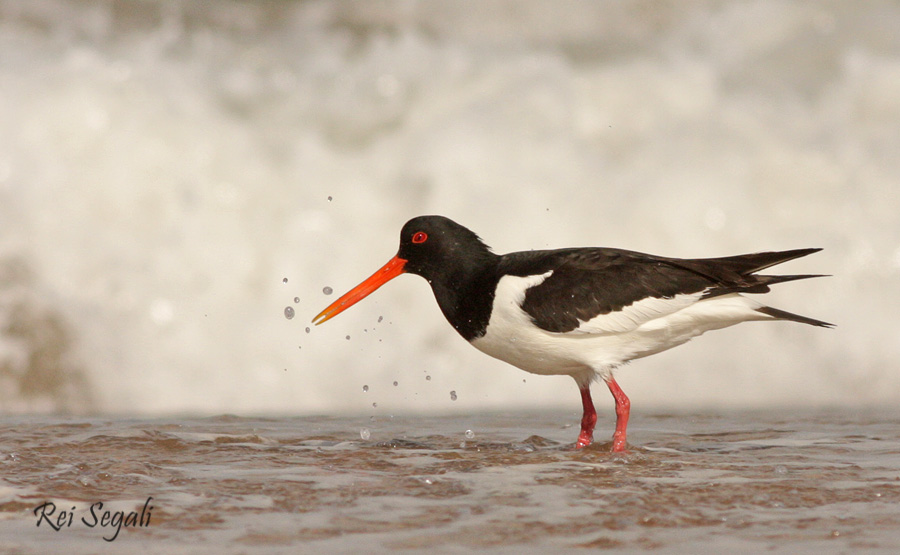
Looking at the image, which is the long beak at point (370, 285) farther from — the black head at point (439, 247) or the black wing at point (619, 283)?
the black wing at point (619, 283)

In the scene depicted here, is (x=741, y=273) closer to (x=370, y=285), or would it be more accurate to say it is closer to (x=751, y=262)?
(x=751, y=262)

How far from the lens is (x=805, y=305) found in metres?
8.29

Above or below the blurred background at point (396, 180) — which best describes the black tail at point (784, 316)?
below

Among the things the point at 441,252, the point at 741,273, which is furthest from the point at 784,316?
the point at 441,252

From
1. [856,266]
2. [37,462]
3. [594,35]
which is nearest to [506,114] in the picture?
[594,35]

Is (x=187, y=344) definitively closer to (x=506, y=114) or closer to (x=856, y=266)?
(x=506, y=114)

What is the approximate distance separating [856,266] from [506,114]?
10.8ft

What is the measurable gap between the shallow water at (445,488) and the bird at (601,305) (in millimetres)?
453

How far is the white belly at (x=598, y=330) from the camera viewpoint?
4781mm

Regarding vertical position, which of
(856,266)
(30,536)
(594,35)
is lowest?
(30,536)

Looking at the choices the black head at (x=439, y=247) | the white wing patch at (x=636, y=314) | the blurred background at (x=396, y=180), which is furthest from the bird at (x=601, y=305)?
the blurred background at (x=396, y=180)

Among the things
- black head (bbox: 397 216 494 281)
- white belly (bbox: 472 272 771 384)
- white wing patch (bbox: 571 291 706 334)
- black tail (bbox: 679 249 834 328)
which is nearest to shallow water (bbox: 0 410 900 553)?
white belly (bbox: 472 272 771 384)

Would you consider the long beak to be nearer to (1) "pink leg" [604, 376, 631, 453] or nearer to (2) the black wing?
(2) the black wing

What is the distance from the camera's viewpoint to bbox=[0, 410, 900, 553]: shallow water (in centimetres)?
309
